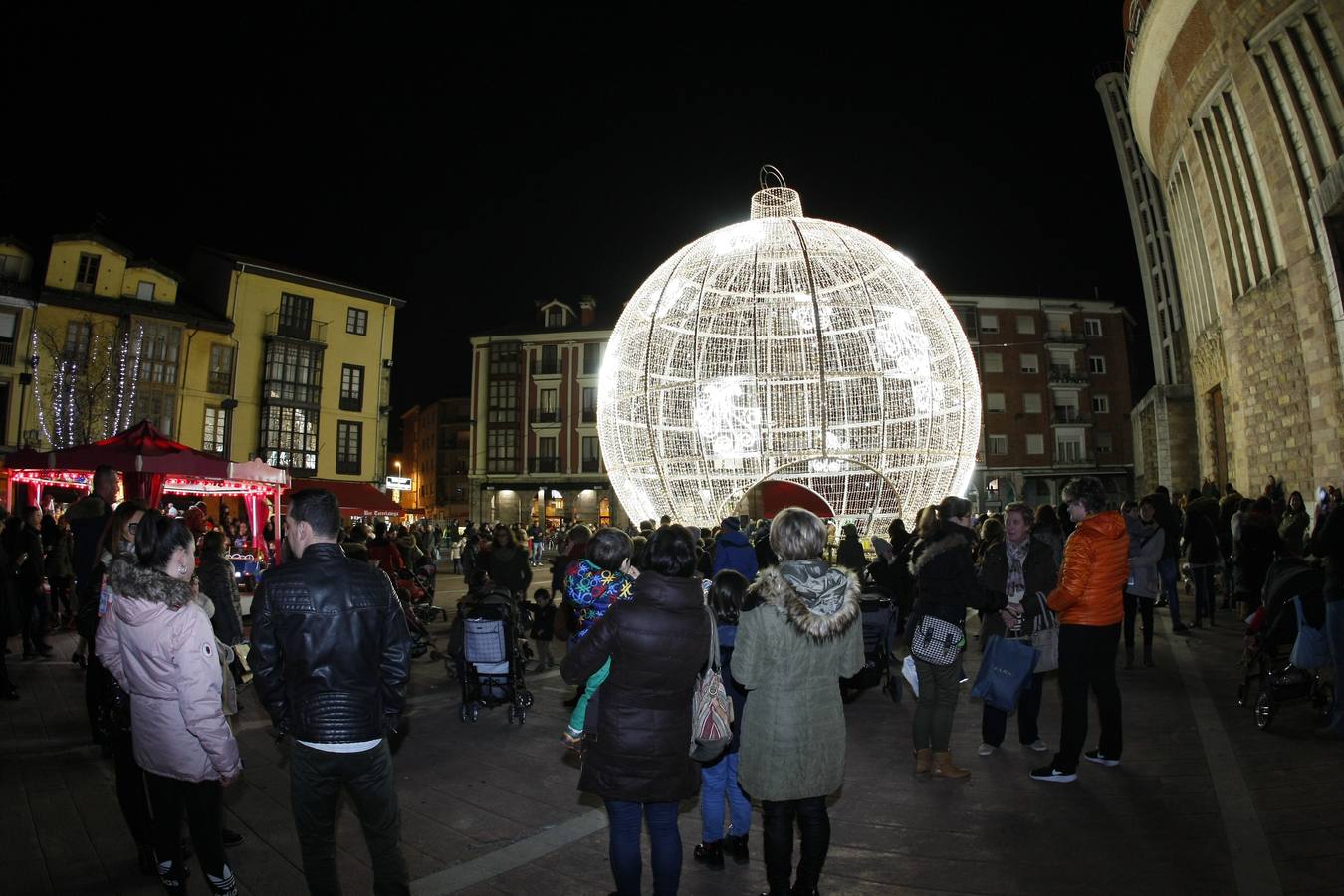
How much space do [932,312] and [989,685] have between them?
332 inches

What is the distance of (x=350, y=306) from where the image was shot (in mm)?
37375

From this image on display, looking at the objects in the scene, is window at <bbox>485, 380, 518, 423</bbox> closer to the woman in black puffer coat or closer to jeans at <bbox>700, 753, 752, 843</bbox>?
jeans at <bbox>700, 753, 752, 843</bbox>

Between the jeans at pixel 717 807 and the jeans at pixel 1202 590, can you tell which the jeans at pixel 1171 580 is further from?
the jeans at pixel 717 807

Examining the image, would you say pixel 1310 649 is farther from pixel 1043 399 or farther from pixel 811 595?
pixel 1043 399

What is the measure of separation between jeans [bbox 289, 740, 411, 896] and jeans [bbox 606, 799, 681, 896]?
78cm

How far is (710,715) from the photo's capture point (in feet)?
10.6

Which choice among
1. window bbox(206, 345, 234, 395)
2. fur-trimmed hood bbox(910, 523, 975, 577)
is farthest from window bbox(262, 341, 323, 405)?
fur-trimmed hood bbox(910, 523, 975, 577)

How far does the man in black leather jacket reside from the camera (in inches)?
106

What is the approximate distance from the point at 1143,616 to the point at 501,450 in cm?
4396

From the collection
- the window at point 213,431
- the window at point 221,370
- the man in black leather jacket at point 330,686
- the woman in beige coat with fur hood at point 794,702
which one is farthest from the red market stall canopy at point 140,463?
the window at point 221,370

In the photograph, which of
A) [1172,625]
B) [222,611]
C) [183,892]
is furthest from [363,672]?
[1172,625]

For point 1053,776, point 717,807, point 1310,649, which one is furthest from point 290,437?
point 1310,649

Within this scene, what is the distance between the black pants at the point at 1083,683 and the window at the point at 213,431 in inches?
1397

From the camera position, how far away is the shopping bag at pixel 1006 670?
4.98m
